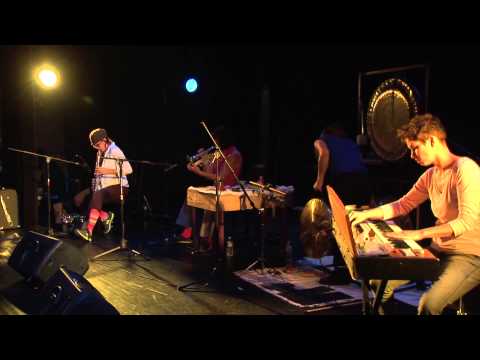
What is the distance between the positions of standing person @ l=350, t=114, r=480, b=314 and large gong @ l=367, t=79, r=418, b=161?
2132mm

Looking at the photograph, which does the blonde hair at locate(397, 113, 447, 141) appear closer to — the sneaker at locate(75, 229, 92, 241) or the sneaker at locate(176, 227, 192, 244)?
the sneaker at locate(176, 227, 192, 244)

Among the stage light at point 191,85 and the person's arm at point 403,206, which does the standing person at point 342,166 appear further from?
the stage light at point 191,85

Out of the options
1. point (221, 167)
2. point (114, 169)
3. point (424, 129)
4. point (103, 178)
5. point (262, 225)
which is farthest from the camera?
point (103, 178)

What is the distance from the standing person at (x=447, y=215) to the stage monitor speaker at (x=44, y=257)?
292 cm

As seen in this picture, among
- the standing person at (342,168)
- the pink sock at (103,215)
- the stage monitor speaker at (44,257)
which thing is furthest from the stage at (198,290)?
the pink sock at (103,215)

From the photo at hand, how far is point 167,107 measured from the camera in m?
9.76

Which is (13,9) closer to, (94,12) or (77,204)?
(94,12)

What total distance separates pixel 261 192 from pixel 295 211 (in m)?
4.81

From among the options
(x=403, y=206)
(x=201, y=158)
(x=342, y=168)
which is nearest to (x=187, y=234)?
(x=201, y=158)

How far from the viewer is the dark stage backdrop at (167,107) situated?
8.84m

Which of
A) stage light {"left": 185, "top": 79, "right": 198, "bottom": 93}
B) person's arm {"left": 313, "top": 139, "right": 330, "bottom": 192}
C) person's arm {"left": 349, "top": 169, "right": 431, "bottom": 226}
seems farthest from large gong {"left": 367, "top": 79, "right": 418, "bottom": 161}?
stage light {"left": 185, "top": 79, "right": 198, "bottom": 93}

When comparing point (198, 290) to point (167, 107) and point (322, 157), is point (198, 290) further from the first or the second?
point (167, 107)

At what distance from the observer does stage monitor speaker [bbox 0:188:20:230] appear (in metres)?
8.41

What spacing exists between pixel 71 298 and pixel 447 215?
2.51m
